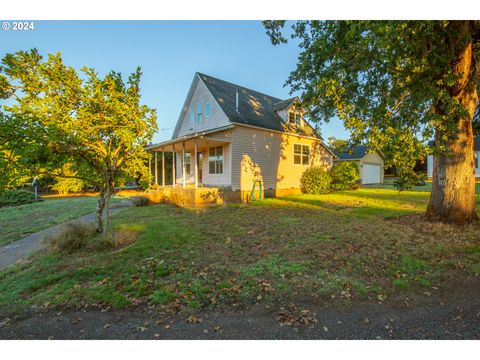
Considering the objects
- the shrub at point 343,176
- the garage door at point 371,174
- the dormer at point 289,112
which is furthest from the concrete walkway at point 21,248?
the garage door at point 371,174

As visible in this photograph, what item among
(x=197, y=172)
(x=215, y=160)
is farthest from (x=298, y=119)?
(x=197, y=172)

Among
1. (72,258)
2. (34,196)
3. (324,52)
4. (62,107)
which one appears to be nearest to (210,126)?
(324,52)

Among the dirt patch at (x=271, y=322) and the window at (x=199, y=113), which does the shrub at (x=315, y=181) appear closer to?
the window at (x=199, y=113)

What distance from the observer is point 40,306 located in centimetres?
318

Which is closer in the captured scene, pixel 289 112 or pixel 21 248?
pixel 21 248

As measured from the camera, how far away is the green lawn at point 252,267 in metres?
3.36

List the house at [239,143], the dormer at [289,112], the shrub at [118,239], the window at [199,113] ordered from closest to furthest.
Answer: the shrub at [118,239], the house at [239,143], the window at [199,113], the dormer at [289,112]

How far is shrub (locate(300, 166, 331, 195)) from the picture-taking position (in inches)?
640

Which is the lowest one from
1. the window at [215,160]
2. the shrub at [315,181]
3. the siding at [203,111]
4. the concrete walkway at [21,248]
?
the concrete walkway at [21,248]

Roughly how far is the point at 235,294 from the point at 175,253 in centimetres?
206

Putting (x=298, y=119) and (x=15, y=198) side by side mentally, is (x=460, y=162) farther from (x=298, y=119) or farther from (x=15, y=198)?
(x=15, y=198)

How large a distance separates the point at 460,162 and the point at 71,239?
33.5 ft

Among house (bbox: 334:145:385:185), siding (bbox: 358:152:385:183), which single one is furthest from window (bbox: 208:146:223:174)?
siding (bbox: 358:152:385:183)

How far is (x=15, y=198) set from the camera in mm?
15492
